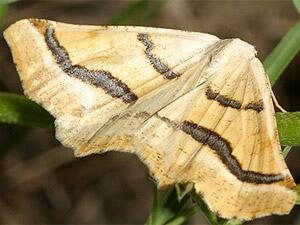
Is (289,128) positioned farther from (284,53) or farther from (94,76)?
(94,76)

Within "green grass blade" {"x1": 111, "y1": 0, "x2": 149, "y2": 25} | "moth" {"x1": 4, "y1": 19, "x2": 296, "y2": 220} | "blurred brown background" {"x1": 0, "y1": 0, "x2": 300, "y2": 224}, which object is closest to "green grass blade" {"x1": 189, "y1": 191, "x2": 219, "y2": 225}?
"moth" {"x1": 4, "y1": 19, "x2": 296, "y2": 220}

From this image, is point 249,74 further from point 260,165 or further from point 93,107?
point 93,107

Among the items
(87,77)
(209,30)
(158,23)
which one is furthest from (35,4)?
(87,77)

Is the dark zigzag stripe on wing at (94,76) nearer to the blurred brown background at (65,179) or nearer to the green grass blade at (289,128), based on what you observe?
the green grass blade at (289,128)

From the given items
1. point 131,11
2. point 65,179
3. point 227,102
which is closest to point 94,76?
point 227,102

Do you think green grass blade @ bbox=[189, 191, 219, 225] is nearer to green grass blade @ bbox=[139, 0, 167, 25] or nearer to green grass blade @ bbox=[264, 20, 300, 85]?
green grass blade @ bbox=[264, 20, 300, 85]
